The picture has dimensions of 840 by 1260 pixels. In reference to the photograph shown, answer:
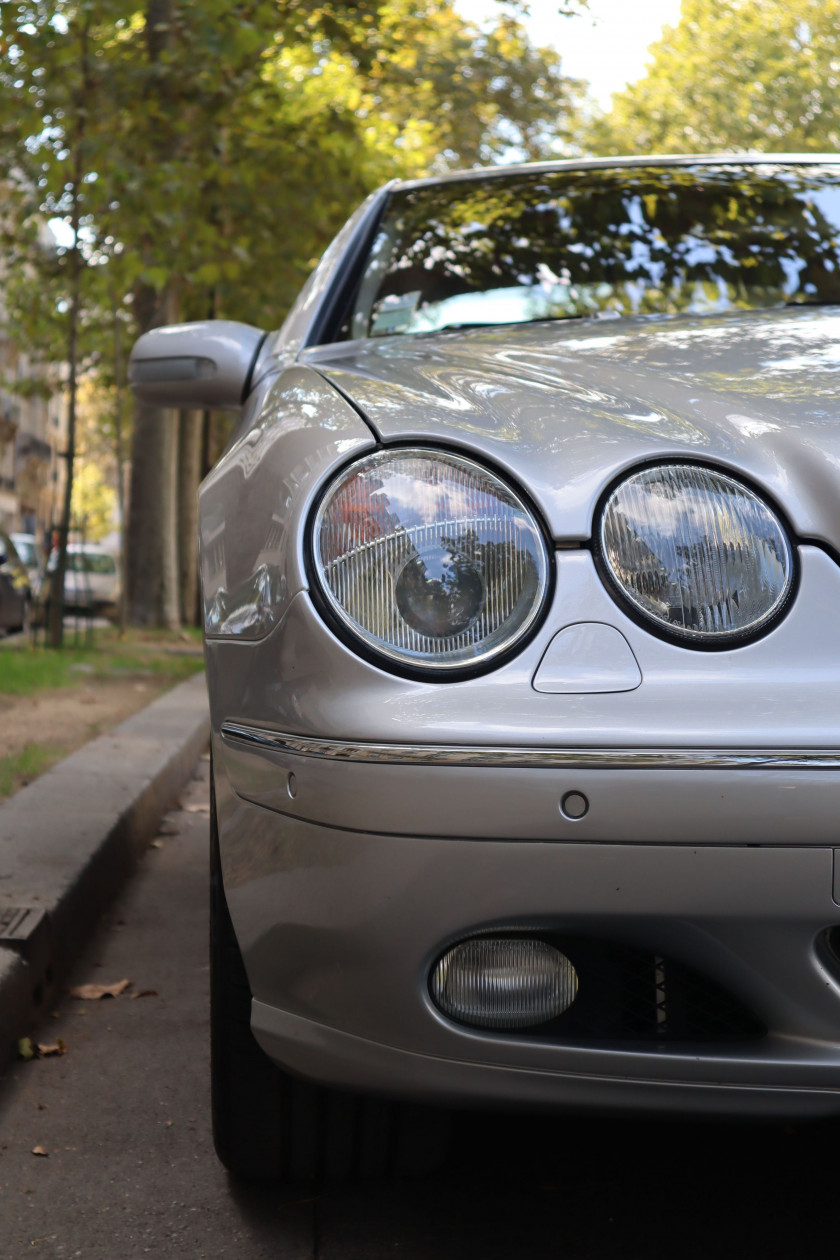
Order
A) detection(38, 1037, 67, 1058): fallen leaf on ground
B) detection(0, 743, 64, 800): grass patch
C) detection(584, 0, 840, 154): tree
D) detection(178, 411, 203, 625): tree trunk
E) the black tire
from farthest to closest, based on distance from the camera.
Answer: detection(584, 0, 840, 154): tree < detection(178, 411, 203, 625): tree trunk < detection(0, 743, 64, 800): grass patch < detection(38, 1037, 67, 1058): fallen leaf on ground < the black tire

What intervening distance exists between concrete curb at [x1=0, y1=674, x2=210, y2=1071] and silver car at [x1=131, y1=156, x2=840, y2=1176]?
39.8 inches

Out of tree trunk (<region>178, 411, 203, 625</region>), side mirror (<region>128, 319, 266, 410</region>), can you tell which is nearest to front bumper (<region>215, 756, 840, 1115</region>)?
side mirror (<region>128, 319, 266, 410</region>)

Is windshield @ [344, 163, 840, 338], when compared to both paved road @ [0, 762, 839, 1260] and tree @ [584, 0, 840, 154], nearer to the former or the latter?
paved road @ [0, 762, 839, 1260]

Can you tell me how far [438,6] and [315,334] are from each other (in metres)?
18.7

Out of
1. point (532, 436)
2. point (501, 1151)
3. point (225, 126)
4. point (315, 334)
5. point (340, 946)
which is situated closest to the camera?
point (340, 946)

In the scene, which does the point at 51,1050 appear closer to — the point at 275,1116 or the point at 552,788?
the point at 275,1116

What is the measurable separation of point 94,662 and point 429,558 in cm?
941

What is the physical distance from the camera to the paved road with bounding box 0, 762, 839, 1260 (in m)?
1.91

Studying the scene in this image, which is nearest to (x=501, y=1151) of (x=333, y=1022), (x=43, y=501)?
(x=333, y=1022)

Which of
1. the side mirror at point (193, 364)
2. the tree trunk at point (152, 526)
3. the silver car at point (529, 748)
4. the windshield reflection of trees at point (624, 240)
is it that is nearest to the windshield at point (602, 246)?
the windshield reflection of trees at point (624, 240)

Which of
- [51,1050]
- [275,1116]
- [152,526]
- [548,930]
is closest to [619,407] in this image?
[548,930]

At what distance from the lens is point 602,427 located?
5.58ft

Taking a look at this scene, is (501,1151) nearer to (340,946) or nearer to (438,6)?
(340,946)

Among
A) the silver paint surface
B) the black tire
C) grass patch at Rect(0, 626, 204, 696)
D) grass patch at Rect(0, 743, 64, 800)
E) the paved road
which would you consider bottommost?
grass patch at Rect(0, 626, 204, 696)
